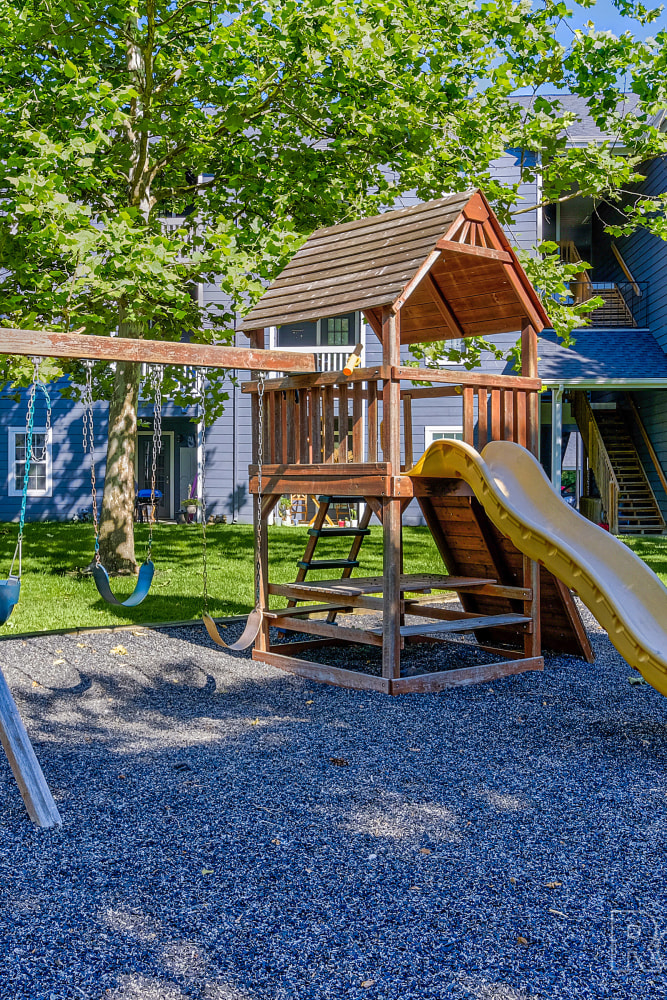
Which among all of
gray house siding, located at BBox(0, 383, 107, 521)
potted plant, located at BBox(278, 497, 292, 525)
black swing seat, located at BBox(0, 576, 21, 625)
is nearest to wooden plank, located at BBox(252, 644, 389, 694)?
black swing seat, located at BBox(0, 576, 21, 625)

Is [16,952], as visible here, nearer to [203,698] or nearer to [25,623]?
[203,698]

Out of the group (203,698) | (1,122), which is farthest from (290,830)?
(1,122)

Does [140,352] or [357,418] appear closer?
[140,352]

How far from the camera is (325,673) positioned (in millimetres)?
6859

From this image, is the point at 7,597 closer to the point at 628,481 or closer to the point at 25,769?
the point at 25,769

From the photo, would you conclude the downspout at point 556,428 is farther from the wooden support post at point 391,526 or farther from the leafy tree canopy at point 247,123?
the wooden support post at point 391,526

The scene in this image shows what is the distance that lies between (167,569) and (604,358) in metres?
10.3

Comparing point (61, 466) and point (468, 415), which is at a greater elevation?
point (468, 415)

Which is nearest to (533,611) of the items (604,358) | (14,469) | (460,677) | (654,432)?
(460,677)

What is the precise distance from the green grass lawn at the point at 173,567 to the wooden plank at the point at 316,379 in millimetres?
2957

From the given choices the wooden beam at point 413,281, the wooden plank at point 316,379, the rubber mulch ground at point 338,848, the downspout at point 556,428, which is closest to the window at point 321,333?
the downspout at point 556,428

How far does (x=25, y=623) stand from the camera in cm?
885

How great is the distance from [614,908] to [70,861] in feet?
6.81

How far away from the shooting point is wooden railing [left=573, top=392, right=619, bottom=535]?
17375 mm
